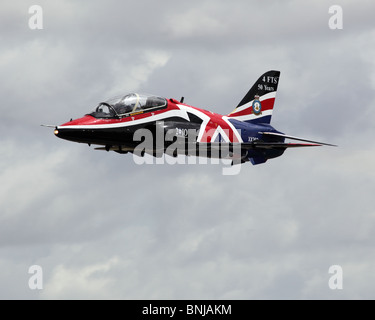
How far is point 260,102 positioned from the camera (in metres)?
77.1

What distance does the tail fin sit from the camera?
250 feet

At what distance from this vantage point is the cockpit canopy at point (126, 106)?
65312mm

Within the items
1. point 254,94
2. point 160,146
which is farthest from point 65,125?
point 254,94

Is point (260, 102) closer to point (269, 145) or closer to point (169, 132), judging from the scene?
point (269, 145)

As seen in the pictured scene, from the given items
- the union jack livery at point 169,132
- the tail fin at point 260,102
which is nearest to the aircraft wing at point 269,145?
the union jack livery at point 169,132

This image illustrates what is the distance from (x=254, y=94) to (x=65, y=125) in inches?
759

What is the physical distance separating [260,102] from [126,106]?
49.2ft

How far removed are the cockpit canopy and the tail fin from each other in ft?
33.3

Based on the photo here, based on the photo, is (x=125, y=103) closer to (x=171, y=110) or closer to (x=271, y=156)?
(x=171, y=110)

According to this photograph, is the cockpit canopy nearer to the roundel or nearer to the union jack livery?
the union jack livery

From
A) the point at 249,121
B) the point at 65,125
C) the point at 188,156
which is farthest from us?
the point at 249,121

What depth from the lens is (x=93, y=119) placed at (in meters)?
64.8

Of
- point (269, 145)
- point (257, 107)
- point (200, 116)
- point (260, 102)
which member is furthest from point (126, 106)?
point (260, 102)

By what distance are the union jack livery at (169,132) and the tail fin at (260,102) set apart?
1.18m
